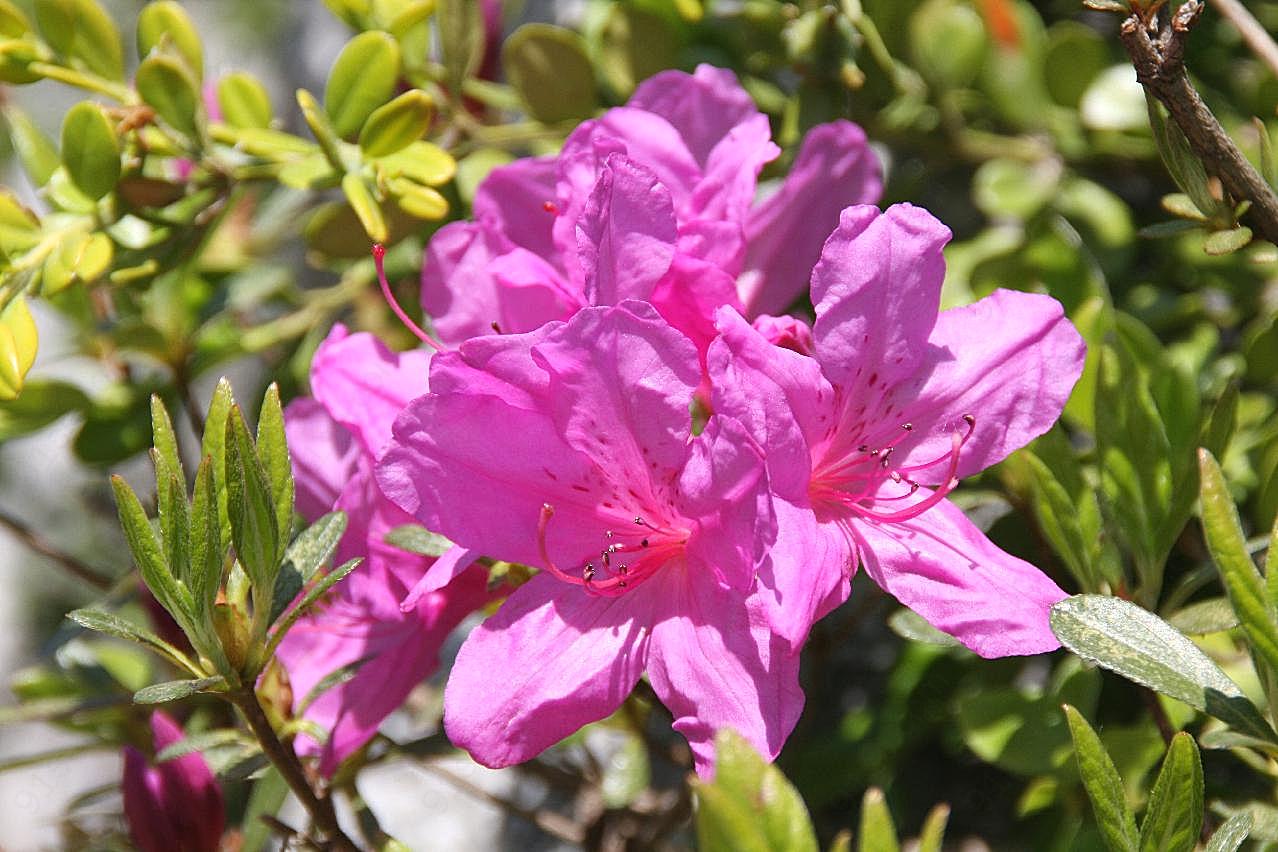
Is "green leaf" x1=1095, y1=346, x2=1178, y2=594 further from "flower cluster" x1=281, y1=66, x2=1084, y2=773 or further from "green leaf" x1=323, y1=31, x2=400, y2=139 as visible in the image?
"green leaf" x1=323, y1=31, x2=400, y2=139

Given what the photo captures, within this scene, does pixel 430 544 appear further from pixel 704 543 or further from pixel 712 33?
pixel 712 33

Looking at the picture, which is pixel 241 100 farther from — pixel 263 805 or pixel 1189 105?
pixel 1189 105

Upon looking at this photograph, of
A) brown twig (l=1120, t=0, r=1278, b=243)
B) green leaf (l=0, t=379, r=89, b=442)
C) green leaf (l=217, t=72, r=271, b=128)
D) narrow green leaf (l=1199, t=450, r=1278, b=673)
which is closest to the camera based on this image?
narrow green leaf (l=1199, t=450, r=1278, b=673)

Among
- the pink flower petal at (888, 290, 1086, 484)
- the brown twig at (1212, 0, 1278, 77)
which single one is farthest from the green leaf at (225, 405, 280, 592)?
the brown twig at (1212, 0, 1278, 77)

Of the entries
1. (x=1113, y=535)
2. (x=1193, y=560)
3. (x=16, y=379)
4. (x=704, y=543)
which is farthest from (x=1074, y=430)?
(x=16, y=379)

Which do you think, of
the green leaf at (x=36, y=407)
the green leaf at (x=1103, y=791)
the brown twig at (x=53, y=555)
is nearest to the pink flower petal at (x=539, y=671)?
the green leaf at (x=1103, y=791)

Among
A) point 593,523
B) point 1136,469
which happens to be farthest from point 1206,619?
point 593,523
